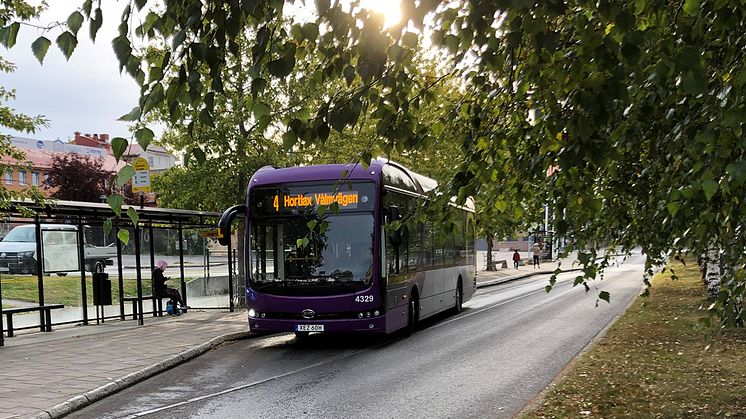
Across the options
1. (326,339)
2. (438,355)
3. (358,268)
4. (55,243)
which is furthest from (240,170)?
(438,355)

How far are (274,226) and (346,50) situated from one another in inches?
350

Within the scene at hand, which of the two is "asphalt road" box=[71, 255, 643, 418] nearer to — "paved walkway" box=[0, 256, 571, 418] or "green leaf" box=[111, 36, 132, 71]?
"paved walkway" box=[0, 256, 571, 418]

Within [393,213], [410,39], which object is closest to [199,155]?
[410,39]

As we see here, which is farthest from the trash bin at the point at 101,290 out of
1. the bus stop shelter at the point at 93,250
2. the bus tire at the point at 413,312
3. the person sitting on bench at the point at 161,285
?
the bus tire at the point at 413,312

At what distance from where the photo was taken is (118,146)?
2.40m

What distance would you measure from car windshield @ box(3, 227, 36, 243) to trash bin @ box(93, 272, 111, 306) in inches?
67.4

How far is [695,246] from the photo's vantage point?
6.09m

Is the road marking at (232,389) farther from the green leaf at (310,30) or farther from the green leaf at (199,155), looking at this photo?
the green leaf at (310,30)

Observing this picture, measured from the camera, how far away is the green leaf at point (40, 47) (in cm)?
234

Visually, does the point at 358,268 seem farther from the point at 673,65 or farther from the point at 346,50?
the point at 673,65

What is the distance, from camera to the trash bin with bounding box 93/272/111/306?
16125 millimetres

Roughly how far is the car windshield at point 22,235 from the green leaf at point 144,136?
13.9 m

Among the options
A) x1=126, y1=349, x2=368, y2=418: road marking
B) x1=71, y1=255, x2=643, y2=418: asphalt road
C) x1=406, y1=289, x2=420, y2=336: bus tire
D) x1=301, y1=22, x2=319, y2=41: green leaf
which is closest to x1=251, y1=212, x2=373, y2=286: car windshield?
x1=71, y1=255, x2=643, y2=418: asphalt road

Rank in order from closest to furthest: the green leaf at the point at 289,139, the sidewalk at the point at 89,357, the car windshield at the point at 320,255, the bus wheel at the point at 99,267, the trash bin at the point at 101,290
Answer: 1. the green leaf at the point at 289,139
2. the sidewalk at the point at 89,357
3. the car windshield at the point at 320,255
4. the trash bin at the point at 101,290
5. the bus wheel at the point at 99,267
